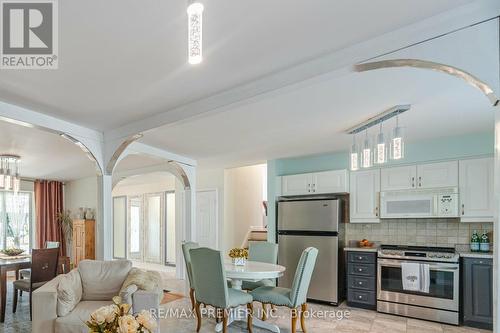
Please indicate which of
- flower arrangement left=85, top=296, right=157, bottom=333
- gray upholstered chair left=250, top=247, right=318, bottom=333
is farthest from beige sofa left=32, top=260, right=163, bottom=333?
flower arrangement left=85, top=296, right=157, bottom=333

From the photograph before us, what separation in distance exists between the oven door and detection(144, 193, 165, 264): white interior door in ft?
20.7

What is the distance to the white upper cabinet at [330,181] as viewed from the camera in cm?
534

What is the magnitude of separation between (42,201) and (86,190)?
110 cm

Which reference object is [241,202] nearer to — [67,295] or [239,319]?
[239,319]

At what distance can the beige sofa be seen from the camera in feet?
9.69

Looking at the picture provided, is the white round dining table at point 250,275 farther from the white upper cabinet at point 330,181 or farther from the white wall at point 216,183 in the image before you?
the white wall at point 216,183

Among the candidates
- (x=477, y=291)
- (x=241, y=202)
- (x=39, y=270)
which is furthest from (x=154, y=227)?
(x=477, y=291)

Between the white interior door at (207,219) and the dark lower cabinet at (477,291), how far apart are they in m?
4.64

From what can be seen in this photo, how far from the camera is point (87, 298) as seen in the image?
3.43 meters

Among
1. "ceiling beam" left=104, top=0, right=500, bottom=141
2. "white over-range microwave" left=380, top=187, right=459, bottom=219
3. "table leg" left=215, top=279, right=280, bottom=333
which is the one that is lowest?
"table leg" left=215, top=279, right=280, bottom=333

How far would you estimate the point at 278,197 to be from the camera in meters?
6.04

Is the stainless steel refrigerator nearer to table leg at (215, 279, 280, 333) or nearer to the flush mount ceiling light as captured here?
table leg at (215, 279, 280, 333)

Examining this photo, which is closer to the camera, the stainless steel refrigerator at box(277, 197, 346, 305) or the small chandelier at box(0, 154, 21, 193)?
the stainless steel refrigerator at box(277, 197, 346, 305)

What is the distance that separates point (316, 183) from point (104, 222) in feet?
10.8
